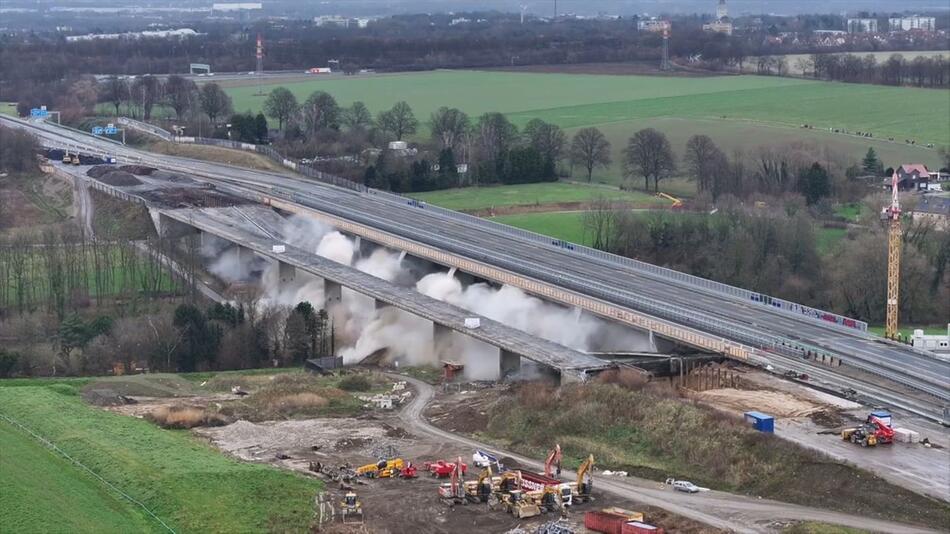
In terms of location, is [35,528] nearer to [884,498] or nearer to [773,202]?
[884,498]

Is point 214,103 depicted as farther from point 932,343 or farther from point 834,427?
point 834,427

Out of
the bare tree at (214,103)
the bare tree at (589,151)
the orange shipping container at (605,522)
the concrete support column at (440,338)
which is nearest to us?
the orange shipping container at (605,522)

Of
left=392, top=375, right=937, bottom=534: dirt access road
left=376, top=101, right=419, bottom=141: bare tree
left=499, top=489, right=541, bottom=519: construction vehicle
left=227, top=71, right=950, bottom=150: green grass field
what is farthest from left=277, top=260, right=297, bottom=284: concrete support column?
left=227, top=71, right=950, bottom=150: green grass field

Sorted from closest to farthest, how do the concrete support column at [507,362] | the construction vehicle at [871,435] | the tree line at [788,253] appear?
1. the construction vehicle at [871,435]
2. the concrete support column at [507,362]
3. the tree line at [788,253]

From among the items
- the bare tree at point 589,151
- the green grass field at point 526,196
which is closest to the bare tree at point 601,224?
the green grass field at point 526,196

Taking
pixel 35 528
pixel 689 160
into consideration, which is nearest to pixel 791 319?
pixel 35 528

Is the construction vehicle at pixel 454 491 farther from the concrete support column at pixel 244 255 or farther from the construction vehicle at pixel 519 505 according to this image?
the concrete support column at pixel 244 255

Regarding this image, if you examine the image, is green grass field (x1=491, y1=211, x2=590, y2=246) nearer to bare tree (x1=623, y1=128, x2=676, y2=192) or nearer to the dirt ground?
bare tree (x1=623, y1=128, x2=676, y2=192)
